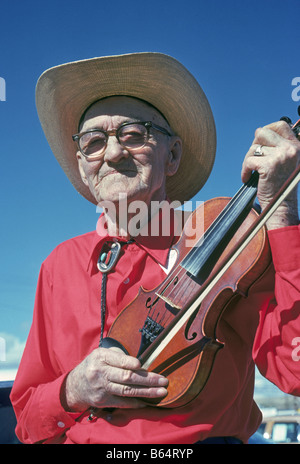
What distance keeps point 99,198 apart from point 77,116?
0.74 meters

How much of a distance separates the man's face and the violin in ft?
1.93

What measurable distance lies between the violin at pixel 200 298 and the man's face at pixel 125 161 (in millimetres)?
588

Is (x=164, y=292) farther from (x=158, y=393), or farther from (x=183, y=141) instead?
(x=183, y=141)

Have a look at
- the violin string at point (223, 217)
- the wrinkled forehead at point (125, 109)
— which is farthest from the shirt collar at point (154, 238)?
the wrinkled forehead at point (125, 109)

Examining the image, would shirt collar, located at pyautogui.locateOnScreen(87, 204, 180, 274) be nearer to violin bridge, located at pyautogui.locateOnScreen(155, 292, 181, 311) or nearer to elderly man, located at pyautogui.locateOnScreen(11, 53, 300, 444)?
elderly man, located at pyautogui.locateOnScreen(11, 53, 300, 444)

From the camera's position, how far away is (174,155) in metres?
2.69

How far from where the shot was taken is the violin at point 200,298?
5.54 ft

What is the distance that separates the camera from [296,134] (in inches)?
69.1

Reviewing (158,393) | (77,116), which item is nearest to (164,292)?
(158,393)

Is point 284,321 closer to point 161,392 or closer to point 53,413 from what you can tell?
point 161,392

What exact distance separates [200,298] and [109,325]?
24.5 inches
